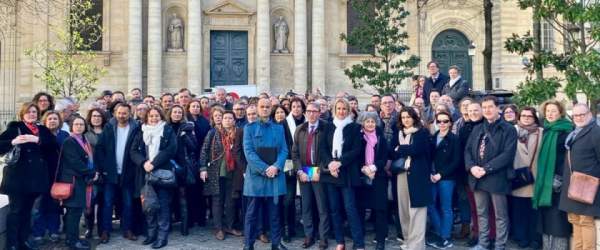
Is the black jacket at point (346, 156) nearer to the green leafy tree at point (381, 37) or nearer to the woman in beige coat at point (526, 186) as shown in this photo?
the woman in beige coat at point (526, 186)

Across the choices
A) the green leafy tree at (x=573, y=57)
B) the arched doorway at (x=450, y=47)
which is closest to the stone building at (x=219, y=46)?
the arched doorway at (x=450, y=47)

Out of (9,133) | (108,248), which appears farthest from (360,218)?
(9,133)

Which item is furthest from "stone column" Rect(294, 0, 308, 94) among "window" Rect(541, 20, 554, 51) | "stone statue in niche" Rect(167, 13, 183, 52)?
"window" Rect(541, 20, 554, 51)

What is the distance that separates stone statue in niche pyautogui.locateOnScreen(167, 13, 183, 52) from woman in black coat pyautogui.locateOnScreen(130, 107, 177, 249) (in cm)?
2218

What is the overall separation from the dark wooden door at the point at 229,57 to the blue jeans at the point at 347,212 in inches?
919

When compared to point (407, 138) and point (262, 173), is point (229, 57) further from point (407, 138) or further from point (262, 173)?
point (407, 138)

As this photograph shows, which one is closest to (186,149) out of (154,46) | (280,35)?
(154,46)

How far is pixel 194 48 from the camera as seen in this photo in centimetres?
2947

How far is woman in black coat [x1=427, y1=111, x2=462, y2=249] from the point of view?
8883mm

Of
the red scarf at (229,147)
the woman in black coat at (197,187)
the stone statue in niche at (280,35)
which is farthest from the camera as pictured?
the stone statue in niche at (280,35)

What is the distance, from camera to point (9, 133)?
7.96 m

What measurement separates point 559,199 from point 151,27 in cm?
2514

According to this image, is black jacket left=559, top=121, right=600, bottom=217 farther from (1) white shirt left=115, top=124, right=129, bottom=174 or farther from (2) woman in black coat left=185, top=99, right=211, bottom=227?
(1) white shirt left=115, top=124, right=129, bottom=174

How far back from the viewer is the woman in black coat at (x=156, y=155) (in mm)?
8852
